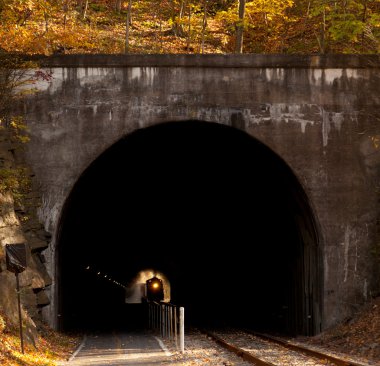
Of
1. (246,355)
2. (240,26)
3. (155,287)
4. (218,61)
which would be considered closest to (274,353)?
(246,355)

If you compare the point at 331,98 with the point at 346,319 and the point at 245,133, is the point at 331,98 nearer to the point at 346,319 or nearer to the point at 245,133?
the point at 245,133

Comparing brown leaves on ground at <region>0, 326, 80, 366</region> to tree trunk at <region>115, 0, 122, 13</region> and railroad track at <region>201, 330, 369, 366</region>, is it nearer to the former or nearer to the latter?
railroad track at <region>201, 330, 369, 366</region>

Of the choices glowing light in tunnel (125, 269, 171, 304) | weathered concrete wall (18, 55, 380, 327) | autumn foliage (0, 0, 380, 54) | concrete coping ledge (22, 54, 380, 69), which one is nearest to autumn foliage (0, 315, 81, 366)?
weathered concrete wall (18, 55, 380, 327)

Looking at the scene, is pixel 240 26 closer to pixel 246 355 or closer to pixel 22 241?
pixel 22 241

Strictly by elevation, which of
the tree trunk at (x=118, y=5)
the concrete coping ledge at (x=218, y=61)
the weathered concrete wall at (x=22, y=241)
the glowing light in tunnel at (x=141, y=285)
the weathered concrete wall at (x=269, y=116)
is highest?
the tree trunk at (x=118, y=5)

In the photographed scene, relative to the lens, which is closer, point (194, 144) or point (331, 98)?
point (331, 98)

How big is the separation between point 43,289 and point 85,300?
79.5 feet

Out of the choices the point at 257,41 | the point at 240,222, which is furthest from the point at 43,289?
the point at 257,41

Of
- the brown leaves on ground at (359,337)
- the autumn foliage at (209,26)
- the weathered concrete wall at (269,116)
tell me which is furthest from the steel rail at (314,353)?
the autumn foliage at (209,26)

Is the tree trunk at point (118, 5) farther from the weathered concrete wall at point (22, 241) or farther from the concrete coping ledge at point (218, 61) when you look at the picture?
the weathered concrete wall at point (22, 241)

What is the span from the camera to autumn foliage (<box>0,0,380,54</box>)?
95.0 feet

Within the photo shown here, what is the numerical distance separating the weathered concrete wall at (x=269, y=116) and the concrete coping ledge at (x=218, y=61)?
0.09 feet

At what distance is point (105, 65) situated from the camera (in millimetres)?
20562

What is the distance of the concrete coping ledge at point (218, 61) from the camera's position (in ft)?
67.2
